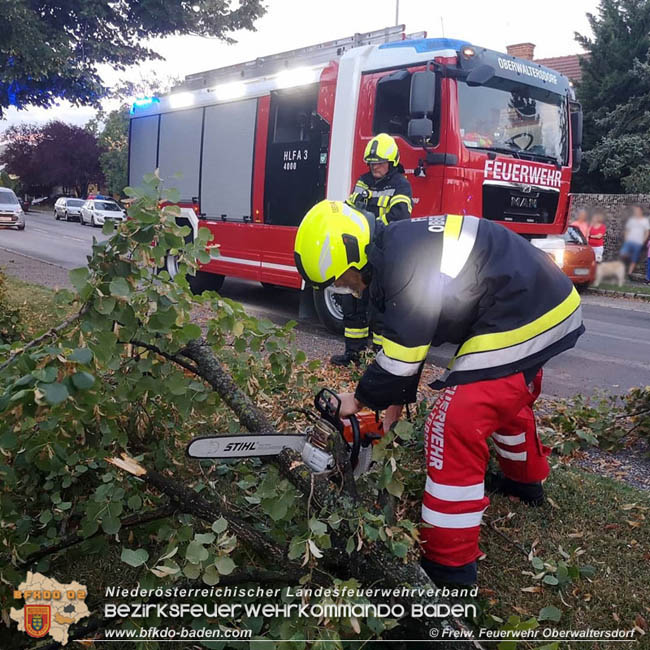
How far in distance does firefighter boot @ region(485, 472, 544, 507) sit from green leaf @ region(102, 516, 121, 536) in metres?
1.86

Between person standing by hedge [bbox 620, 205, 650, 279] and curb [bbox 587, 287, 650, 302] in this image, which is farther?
person standing by hedge [bbox 620, 205, 650, 279]

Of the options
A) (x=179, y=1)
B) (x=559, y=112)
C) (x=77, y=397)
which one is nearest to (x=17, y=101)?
(x=179, y=1)

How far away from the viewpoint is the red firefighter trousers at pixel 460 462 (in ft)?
7.66

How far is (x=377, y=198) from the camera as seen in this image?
5.63 metres

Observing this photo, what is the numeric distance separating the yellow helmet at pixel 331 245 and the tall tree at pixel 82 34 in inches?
323

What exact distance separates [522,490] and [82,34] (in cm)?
1064

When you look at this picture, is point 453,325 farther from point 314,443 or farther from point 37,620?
point 37,620

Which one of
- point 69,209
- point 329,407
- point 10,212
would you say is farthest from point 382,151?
point 69,209

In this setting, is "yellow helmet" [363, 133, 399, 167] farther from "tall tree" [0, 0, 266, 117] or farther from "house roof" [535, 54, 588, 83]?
"house roof" [535, 54, 588, 83]

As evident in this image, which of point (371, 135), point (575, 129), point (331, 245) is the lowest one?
point (331, 245)

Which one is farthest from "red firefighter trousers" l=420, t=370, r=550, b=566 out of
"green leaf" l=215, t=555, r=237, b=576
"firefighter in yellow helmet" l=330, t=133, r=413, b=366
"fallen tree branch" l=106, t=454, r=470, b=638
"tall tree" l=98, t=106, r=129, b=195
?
"tall tree" l=98, t=106, r=129, b=195

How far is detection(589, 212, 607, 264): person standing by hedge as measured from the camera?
462 inches

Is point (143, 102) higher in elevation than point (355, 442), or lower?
higher

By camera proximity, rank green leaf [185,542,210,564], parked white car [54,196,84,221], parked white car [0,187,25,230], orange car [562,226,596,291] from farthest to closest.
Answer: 1. parked white car [54,196,84,221]
2. parked white car [0,187,25,230]
3. orange car [562,226,596,291]
4. green leaf [185,542,210,564]
